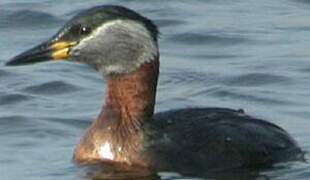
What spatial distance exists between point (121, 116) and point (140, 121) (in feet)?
0.61

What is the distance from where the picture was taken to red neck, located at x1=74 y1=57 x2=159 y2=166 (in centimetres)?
1455

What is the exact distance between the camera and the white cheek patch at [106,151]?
14.6m

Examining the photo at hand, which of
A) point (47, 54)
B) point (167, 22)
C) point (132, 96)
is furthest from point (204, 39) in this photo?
point (47, 54)

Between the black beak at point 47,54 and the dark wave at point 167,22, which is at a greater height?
the black beak at point 47,54

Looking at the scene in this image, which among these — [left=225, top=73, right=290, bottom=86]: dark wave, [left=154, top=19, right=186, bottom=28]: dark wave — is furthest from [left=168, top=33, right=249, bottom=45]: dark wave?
[left=225, top=73, right=290, bottom=86]: dark wave

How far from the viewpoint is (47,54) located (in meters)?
14.5

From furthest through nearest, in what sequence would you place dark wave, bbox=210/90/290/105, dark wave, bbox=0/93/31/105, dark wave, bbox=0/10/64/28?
dark wave, bbox=0/10/64/28
dark wave, bbox=0/93/31/105
dark wave, bbox=210/90/290/105

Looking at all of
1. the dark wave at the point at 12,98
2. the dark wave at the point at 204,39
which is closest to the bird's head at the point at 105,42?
the dark wave at the point at 12,98

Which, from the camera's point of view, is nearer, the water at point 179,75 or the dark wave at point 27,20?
the water at point 179,75

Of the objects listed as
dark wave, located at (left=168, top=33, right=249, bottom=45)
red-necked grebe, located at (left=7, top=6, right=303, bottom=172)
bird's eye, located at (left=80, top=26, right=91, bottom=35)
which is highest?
bird's eye, located at (left=80, top=26, right=91, bottom=35)

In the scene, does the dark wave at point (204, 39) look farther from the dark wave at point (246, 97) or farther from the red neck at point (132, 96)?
the red neck at point (132, 96)

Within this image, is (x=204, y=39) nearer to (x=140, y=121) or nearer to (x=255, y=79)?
(x=255, y=79)

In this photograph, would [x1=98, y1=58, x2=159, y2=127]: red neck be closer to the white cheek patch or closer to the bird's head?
the bird's head

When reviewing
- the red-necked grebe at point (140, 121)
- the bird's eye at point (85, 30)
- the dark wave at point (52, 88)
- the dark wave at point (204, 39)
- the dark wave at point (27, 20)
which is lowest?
the dark wave at point (52, 88)
